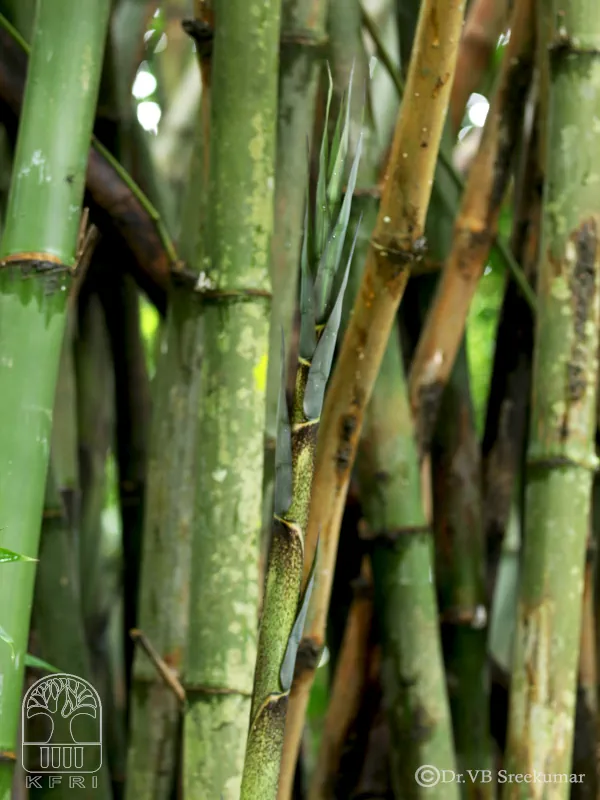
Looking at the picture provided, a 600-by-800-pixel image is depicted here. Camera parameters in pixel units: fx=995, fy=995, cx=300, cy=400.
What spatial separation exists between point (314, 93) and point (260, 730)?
0.55 meters

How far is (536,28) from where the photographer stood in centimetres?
94

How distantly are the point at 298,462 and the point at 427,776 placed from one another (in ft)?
1.74

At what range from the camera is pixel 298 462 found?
0.39 meters

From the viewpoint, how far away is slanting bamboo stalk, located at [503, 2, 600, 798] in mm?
770

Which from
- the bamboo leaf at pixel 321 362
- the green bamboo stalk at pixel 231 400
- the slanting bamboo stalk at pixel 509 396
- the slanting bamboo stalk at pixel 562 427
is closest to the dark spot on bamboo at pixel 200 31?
the green bamboo stalk at pixel 231 400

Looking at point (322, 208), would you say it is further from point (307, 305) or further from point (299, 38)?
point (299, 38)

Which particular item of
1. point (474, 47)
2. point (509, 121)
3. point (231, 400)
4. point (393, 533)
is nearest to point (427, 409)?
point (393, 533)

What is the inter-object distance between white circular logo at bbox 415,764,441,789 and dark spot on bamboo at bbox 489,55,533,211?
1.65 ft

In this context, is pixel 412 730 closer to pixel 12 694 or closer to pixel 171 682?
pixel 171 682

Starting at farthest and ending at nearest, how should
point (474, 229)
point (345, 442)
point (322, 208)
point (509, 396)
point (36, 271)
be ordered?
point (509, 396), point (474, 229), point (345, 442), point (36, 271), point (322, 208)

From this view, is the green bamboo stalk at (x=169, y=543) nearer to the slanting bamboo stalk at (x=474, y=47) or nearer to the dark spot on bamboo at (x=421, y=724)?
the dark spot on bamboo at (x=421, y=724)

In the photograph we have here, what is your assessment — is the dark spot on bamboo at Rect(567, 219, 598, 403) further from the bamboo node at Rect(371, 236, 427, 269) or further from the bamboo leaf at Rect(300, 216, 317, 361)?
the bamboo leaf at Rect(300, 216, 317, 361)

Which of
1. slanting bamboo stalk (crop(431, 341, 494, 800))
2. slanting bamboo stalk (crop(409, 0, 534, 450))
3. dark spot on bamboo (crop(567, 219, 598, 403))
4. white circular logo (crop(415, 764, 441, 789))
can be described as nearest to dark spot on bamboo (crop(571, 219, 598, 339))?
dark spot on bamboo (crop(567, 219, 598, 403))

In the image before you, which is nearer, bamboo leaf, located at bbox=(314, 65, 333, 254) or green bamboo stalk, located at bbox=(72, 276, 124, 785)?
bamboo leaf, located at bbox=(314, 65, 333, 254)
